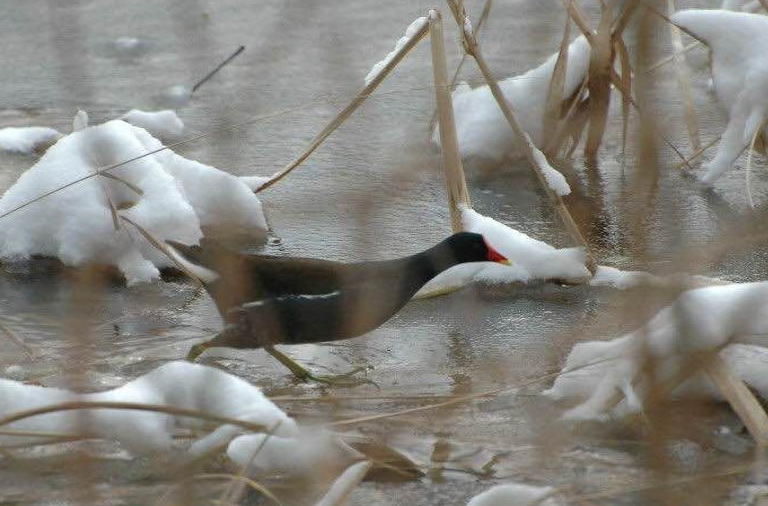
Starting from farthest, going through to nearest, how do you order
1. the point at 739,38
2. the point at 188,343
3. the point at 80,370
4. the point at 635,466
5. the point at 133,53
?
the point at 133,53 < the point at 739,38 < the point at 188,343 < the point at 635,466 < the point at 80,370

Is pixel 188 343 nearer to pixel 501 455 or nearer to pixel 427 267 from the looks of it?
pixel 427 267

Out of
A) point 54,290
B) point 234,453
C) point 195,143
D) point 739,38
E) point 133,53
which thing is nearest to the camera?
point 234,453

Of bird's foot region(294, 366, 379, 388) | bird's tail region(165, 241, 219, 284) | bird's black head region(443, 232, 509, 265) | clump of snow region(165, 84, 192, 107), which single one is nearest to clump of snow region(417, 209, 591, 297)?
bird's black head region(443, 232, 509, 265)

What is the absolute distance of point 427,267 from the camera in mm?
3832

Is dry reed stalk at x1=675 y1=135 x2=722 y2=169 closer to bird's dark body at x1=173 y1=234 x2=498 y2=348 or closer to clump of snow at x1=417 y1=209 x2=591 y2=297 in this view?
clump of snow at x1=417 y1=209 x2=591 y2=297

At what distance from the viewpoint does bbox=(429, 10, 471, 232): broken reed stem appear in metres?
3.95

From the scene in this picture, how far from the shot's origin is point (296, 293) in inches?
144

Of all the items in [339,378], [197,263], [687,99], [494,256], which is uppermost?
[687,99]

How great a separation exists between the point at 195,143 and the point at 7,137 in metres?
0.76

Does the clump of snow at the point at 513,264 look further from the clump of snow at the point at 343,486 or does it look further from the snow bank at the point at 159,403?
the clump of snow at the point at 343,486

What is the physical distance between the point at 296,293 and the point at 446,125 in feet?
2.44

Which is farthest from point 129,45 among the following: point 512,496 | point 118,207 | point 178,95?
point 512,496

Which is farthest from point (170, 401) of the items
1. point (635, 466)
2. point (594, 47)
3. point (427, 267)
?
point (594, 47)

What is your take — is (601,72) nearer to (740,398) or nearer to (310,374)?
(310,374)
